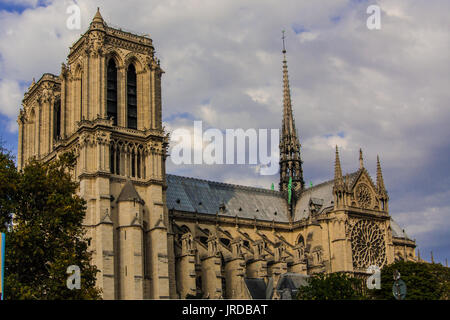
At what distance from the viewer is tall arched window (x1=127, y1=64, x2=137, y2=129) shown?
7444 centimetres

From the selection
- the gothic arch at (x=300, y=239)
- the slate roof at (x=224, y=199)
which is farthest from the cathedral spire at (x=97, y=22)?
the gothic arch at (x=300, y=239)

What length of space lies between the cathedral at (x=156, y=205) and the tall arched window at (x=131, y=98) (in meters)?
0.13

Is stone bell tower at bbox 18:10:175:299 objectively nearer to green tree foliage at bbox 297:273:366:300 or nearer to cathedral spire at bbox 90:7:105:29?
cathedral spire at bbox 90:7:105:29

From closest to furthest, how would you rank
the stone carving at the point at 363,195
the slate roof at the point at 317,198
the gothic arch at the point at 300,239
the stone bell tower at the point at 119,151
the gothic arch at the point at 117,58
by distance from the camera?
the stone bell tower at the point at 119,151 → the gothic arch at the point at 117,58 → the stone carving at the point at 363,195 → the slate roof at the point at 317,198 → the gothic arch at the point at 300,239

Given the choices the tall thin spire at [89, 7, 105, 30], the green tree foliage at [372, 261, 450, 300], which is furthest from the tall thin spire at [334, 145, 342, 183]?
the tall thin spire at [89, 7, 105, 30]

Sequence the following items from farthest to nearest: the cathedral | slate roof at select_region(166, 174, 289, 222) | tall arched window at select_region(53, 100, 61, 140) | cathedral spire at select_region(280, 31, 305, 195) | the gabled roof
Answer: cathedral spire at select_region(280, 31, 305, 195), slate roof at select_region(166, 174, 289, 222), tall arched window at select_region(53, 100, 61, 140), the gabled roof, the cathedral

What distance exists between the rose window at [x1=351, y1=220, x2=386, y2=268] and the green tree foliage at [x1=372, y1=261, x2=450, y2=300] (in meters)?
11.4

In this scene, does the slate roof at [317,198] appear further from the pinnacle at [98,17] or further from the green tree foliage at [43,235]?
the green tree foliage at [43,235]

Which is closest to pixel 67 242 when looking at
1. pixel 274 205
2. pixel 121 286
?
pixel 121 286

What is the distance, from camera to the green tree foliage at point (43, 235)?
117 feet

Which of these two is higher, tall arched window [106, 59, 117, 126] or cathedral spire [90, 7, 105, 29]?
cathedral spire [90, 7, 105, 29]

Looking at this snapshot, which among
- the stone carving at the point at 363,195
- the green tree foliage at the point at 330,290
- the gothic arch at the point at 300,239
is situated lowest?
the green tree foliage at the point at 330,290

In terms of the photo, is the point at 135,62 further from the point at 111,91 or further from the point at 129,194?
the point at 129,194
